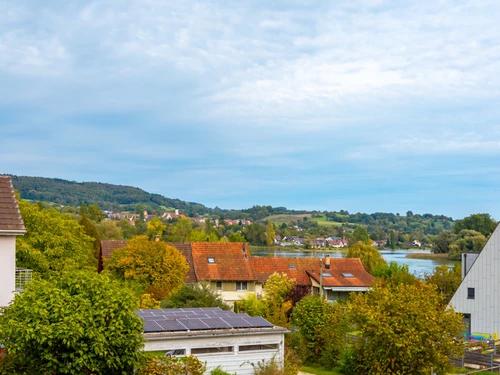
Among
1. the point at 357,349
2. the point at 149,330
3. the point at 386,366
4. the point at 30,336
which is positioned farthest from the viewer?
the point at 357,349

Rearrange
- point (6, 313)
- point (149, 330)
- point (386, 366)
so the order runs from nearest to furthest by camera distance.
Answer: point (6, 313) → point (149, 330) → point (386, 366)

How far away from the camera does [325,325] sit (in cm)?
2880

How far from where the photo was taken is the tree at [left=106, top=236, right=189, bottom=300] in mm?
44531

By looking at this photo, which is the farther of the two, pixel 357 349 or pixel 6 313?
pixel 357 349

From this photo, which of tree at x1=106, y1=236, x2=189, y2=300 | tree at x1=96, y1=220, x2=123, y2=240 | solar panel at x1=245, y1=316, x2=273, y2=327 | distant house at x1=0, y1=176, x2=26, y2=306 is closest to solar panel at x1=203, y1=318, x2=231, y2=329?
solar panel at x1=245, y1=316, x2=273, y2=327

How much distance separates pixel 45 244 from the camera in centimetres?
4200

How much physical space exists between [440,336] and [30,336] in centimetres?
1520

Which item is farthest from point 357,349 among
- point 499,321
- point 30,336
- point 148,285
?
point 148,285

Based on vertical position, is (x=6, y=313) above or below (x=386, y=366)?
above

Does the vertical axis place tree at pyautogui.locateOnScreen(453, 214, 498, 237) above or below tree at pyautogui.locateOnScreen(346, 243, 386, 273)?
above

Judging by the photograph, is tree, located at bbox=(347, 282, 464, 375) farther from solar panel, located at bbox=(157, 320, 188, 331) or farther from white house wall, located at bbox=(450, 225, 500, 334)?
white house wall, located at bbox=(450, 225, 500, 334)

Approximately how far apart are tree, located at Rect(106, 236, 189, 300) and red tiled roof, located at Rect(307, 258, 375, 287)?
1515 cm

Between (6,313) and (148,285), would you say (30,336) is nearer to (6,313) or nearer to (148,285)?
(6,313)

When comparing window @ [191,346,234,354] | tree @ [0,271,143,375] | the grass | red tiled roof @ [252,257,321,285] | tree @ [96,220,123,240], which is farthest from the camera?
tree @ [96,220,123,240]
